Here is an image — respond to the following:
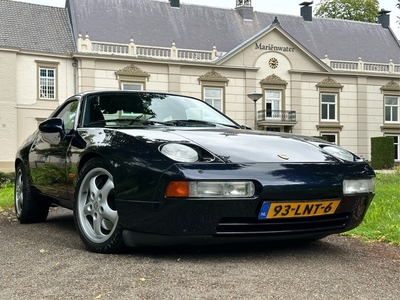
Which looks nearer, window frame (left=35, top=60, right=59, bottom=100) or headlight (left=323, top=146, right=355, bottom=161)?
headlight (left=323, top=146, right=355, bottom=161)

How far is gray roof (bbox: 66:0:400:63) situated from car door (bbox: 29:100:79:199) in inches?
1010

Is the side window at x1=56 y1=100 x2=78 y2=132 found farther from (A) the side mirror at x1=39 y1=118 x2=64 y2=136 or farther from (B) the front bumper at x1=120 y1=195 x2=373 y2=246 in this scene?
(B) the front bumper at x1=120 y1=195 x2=373 y2=246

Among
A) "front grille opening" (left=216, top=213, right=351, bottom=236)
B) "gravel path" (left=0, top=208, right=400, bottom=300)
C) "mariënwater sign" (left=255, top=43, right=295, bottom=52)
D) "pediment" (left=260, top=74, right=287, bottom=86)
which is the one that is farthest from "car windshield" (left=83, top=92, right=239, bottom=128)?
"mariënwater sign" (left=255, top=43, right=295, bottom=52)

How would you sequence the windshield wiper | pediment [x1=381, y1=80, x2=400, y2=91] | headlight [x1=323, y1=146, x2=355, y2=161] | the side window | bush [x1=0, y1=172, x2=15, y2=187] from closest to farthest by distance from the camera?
headlight [x1=323, y1=146, x2=355, y2=161], the windshield wiper, the side window, bush [x1=0, y1=172, x2=15, y2=187], pediment [x1=381, y1=80, x2=400, y2=91]

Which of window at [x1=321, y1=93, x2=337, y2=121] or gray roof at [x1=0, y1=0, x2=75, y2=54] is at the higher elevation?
gray roof at [x1=0, y1=0, x2=75, y2=54]

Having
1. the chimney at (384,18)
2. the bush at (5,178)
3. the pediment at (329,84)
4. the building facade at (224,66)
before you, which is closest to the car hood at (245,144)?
the bush at (5,178)

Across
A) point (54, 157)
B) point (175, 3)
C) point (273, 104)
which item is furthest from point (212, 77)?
point (54, 157)

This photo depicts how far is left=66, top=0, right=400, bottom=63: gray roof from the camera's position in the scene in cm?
3059

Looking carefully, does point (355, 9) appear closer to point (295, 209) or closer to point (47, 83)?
point (47, 83)

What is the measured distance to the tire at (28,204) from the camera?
5.32 meters

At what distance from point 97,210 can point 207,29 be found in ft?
101

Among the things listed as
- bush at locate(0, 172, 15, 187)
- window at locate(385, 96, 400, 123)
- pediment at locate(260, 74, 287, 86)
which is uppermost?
pediment at locate(260, 74, 287, 86)

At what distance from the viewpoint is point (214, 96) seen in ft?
104

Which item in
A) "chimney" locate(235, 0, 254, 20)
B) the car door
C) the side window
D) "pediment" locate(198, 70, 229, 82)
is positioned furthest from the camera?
"chimney" locate(235, 0, 254, 20)
